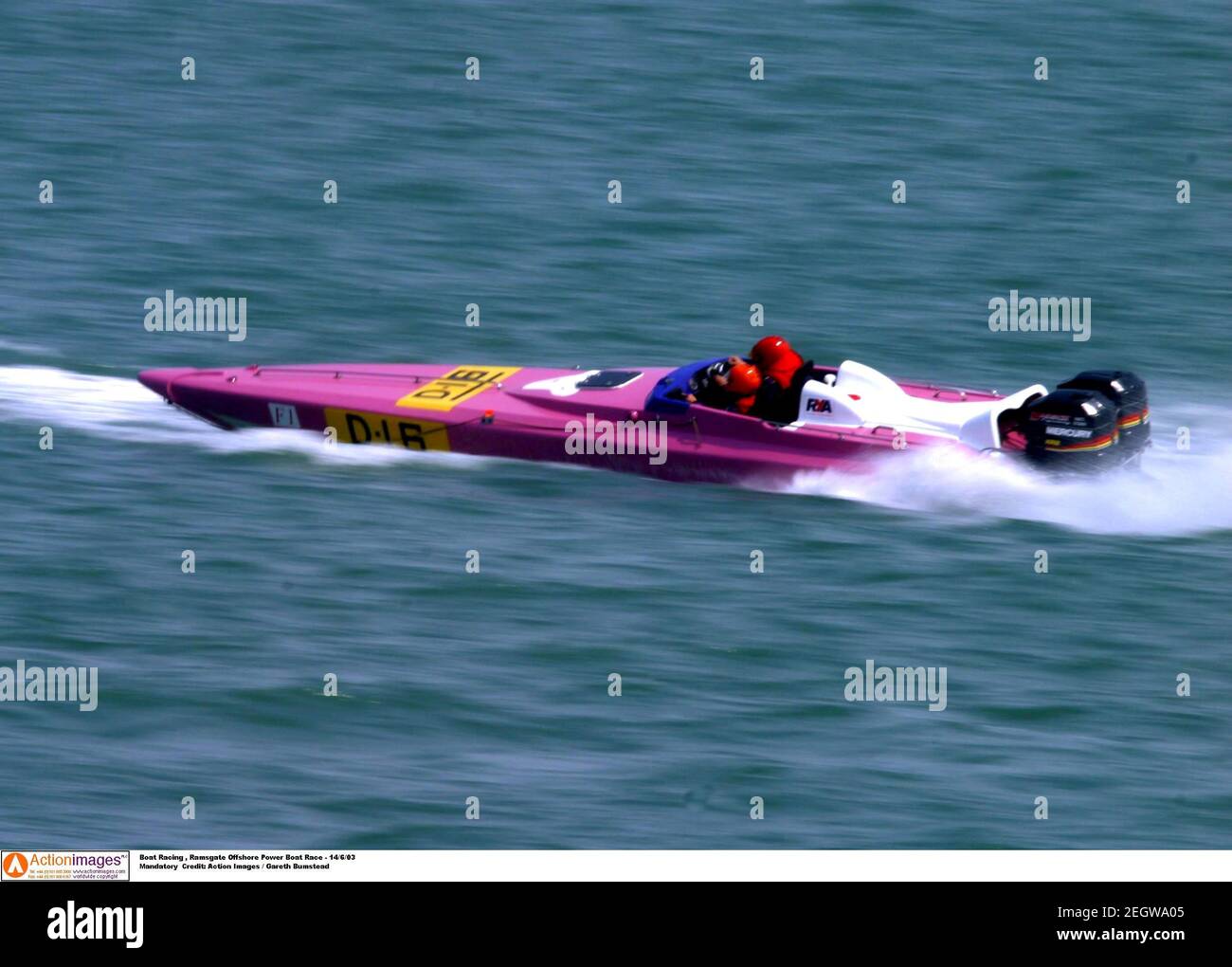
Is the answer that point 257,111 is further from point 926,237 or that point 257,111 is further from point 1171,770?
point 1171,770

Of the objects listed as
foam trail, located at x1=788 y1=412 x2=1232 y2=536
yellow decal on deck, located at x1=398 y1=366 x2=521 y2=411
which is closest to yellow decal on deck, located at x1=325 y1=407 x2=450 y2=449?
yellow decal on deck, located at x1=398 y1=366 x2=521 y2=411

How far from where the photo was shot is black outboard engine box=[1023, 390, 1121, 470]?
1430 cm

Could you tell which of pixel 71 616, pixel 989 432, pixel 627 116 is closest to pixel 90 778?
pixel 71 616

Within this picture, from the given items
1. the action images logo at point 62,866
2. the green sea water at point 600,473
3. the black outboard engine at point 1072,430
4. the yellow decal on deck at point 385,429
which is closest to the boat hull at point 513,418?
the yellow decal on deck at point 385,429

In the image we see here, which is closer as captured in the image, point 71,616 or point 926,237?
point 71,616

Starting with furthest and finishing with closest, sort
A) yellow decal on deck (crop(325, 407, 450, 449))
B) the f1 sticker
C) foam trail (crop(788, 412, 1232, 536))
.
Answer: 1. the f1 sticker
2. yellow decal on deck (crop(325, 407, 450, 449))
3. foam trail (crop(788, 412, 1232, 536))

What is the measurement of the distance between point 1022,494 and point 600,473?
340cm

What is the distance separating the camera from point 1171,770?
10914 mm

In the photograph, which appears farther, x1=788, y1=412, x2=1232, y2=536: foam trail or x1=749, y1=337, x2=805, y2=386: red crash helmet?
x1=749, y1=337, x2=805, y2=386: red crash helmet

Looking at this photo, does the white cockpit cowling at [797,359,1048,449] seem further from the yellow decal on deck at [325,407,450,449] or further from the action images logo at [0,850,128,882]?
the action images logo at [0,850,128,882]

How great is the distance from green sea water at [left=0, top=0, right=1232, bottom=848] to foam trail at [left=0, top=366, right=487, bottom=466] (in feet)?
0.21

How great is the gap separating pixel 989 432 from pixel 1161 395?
3726 mm

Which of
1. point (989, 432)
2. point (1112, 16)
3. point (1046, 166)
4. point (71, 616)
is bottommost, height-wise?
point (71, 616)

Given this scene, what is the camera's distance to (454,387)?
16203 millimetres
